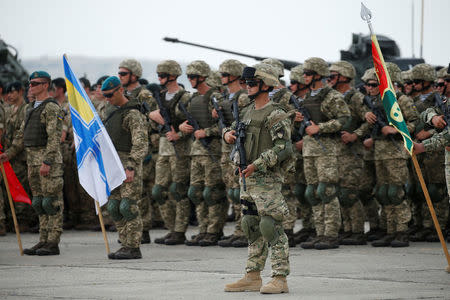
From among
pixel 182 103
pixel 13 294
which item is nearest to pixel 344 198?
pixel 182 103

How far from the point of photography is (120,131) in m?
10.6

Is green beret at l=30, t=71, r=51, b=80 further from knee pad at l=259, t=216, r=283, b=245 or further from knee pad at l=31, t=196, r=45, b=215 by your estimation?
knee pad at l=259, t=216, r=283, b=245

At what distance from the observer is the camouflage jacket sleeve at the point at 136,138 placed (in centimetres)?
1030

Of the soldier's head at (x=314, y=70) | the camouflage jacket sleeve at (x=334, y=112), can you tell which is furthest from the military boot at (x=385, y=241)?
the soldier's head at (x=314, y=70)

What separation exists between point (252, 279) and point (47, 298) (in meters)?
1.84

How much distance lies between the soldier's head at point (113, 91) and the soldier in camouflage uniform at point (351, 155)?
320cm

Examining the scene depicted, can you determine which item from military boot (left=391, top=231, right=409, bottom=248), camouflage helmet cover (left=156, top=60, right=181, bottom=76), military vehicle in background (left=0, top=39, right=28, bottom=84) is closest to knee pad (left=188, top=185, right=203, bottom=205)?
camouflage helmet cover (left=156, top=60, right=181, bottom=76)

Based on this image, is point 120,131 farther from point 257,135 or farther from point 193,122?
point 257,135

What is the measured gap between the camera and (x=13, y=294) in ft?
24.8

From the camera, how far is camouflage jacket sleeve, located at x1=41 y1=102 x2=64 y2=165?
10.7 meters

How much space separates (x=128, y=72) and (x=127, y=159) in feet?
6.50

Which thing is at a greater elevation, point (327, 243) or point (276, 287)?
point (276, 287)

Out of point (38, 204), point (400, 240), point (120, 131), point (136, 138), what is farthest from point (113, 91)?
point (400, 240)

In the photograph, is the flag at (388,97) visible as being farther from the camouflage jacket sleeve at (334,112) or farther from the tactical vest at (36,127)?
the tactical vest at (36,127)
